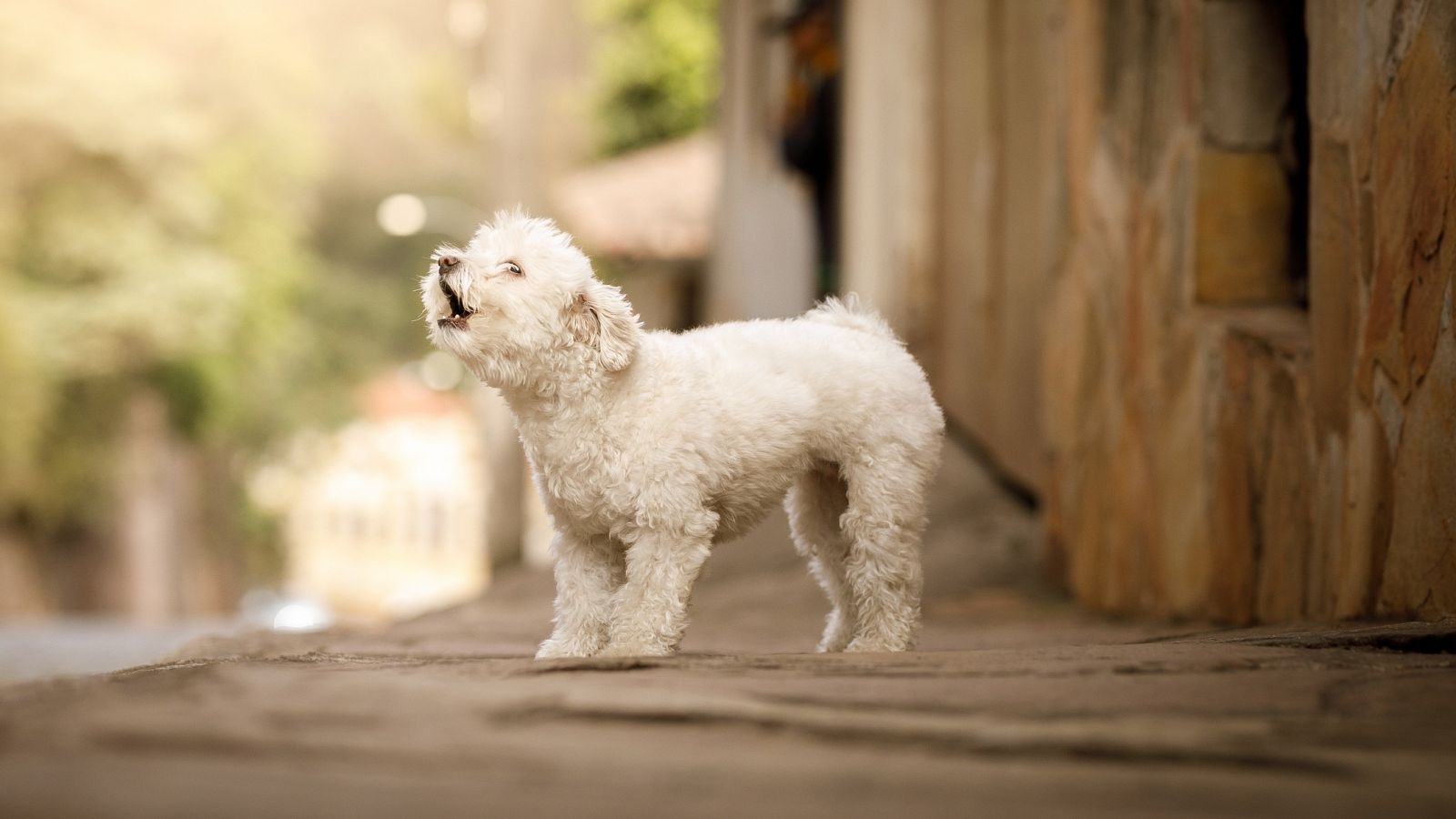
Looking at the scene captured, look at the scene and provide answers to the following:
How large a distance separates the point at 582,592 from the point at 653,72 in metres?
21.4

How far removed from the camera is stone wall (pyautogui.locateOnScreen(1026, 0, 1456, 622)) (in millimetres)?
3994

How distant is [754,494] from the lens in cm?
399

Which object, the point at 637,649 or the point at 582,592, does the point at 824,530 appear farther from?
the point at 637,649

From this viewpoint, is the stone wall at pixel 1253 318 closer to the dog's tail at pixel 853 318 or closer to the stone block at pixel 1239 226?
the stone block at pixel 1239 226

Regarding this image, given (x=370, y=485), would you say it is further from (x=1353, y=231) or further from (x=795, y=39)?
(x=1353, y=231)

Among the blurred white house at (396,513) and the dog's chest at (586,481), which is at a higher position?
the dog's chest at (586,481)

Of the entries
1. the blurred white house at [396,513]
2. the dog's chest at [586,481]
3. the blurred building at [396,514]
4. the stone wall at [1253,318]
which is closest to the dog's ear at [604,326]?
the dog's chest at [586,481]

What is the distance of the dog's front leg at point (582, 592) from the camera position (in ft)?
13.0

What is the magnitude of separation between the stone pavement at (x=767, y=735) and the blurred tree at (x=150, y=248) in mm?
17998

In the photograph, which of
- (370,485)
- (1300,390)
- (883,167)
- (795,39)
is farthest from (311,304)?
(1300,390)

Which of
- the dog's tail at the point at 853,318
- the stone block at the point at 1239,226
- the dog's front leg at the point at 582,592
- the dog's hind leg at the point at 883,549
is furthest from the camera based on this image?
the stone block at the point at 1239,226

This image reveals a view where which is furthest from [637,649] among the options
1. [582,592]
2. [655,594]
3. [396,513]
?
[396,513]

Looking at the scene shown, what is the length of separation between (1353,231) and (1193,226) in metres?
1.29

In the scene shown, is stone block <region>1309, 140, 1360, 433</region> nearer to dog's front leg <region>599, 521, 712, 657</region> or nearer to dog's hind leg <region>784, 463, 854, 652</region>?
dog's hind leg <region>784, 463, 854, 652</region>
